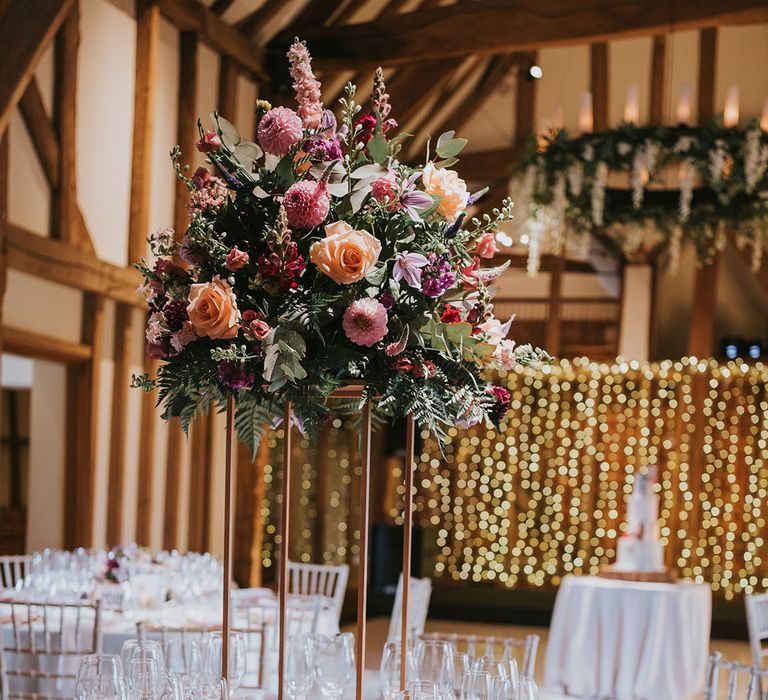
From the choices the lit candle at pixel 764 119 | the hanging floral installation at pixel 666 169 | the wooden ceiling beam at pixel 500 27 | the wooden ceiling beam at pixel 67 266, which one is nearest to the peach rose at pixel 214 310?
the wooden ceiling beam at pixel 67 266

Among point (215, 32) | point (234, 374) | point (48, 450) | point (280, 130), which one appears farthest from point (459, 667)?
point (215, 32)

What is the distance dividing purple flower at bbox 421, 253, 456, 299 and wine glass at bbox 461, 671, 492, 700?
717 millimetres

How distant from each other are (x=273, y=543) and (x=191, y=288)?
9.82 metres

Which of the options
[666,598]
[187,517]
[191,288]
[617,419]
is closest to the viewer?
[191,288]

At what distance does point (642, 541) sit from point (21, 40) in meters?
4.73

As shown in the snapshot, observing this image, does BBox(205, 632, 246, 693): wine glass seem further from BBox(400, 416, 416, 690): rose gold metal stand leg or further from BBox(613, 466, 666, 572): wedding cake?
BBox(613, 466, 666, 572): wedding cake

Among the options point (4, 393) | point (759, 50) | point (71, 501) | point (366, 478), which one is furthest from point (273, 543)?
point (366, 478)

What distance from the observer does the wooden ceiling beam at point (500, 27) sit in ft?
24.9

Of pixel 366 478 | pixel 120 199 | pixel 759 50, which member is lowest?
pixel 366 478

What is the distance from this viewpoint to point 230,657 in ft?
7.77

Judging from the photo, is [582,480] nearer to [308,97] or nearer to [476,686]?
[476,686]

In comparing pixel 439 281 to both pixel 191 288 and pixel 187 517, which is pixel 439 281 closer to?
pixel 191 288

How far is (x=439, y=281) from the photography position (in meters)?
2.03

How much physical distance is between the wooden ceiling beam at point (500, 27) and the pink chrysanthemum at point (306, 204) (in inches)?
246
